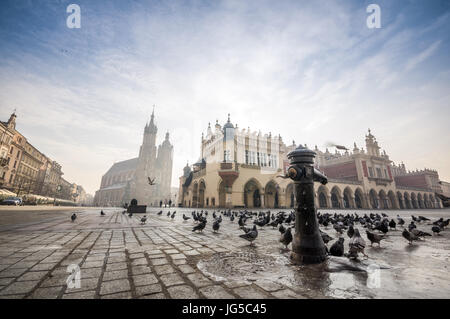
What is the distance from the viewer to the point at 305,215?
3283 mm

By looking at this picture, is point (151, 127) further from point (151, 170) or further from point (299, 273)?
point (299, 273)

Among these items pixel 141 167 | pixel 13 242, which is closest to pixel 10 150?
pixel 141 167

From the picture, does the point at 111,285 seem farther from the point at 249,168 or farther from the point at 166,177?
the point at 166,177

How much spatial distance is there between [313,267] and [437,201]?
74060mm

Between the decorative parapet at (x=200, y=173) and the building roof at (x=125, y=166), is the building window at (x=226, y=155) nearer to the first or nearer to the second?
the decorative parapet at (x=200, y=173)

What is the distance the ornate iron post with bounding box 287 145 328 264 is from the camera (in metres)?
3.03

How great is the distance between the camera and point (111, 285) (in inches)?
81.0

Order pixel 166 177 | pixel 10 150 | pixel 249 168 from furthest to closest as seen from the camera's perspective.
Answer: pixel 166 177 < pixel 10 150 < pixel 249 168

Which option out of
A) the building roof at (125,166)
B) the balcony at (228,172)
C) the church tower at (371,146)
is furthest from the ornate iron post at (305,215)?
the building roof at (125,166)

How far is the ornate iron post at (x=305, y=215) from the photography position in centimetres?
303

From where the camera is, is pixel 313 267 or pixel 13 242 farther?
pixel 13 242

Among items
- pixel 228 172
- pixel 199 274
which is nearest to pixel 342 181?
pixel 228 172

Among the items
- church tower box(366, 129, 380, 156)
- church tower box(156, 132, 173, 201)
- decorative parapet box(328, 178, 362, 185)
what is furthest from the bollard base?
church tower box(156, 132, 173, 201)

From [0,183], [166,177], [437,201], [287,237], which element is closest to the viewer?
[287,237]
